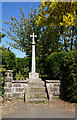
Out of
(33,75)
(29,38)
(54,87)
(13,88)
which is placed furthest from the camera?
(29,38)

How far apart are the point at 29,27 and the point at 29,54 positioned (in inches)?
149

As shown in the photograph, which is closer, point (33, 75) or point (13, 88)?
point (13, 88)

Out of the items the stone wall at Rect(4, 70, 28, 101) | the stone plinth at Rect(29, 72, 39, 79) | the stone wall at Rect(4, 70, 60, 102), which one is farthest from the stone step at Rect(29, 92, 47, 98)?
the stone plinth at Rect(29, 72, 39, 79)

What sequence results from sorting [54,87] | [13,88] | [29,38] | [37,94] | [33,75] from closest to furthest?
[37,94] → [13,88] → [54,87] → [33,75] → [29,38]

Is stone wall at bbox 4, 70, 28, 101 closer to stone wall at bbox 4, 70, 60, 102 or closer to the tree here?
stone wall at bbox 4, 70, 60, 102

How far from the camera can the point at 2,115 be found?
142 inches

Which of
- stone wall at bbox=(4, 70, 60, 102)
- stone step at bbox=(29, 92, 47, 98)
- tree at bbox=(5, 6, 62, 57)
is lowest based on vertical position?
stone step at bbox=(29, 92, 47, 98)

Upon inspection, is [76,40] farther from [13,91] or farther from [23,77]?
[13,91]

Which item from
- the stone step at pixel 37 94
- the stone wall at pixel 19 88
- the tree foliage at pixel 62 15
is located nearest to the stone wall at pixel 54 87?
the stone wall at pixel 19 88

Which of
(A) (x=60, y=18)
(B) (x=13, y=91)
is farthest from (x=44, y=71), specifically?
(A) (x=60, y=18)

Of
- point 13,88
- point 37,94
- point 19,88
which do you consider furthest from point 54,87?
point 13,88

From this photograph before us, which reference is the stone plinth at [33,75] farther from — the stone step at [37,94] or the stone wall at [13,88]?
the stone step at [37,94]

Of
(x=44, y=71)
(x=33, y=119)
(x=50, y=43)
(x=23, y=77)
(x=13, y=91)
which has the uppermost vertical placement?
(x=50, y=43)

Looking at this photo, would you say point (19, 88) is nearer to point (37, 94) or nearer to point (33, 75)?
point (37, 94)
